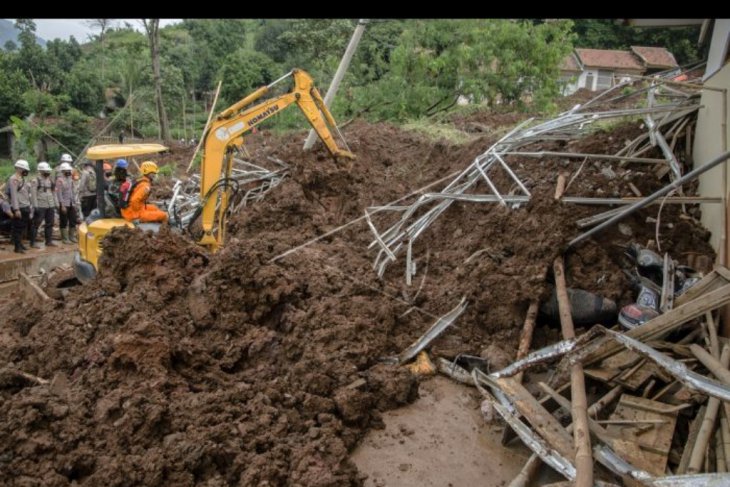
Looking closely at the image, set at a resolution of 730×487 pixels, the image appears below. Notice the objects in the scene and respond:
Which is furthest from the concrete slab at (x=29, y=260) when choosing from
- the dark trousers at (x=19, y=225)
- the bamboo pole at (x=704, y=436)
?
the bamboo pole at (x=704, y=436)

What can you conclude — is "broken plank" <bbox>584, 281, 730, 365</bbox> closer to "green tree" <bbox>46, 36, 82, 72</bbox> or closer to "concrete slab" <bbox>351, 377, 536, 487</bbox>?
"concrete slab" <bbox>351, 377, 536, 487</bbox>

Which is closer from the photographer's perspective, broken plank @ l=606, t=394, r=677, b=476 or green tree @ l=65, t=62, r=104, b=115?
broken plank @ l=606, t=394, r=677, b=476

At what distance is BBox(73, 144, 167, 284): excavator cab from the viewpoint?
730 cm

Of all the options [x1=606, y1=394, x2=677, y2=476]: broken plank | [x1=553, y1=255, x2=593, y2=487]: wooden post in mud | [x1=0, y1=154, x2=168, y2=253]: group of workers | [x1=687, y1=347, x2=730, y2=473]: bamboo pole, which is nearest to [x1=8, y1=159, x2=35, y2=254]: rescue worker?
[x1=0, y1=154, x2=168, y2=253]: group of workers

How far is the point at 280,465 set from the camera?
178 inches

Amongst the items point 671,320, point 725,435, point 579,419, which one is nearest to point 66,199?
point 579,419

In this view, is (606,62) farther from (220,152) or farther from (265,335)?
(265,335)

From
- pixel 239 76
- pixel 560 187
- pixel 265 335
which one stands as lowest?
pixel 265 335

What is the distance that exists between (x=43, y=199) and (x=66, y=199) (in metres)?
0.62

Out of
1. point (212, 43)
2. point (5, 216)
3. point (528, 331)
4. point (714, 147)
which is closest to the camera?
point (528, 331)

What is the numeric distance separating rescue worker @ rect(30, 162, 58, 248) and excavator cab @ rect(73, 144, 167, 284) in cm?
366

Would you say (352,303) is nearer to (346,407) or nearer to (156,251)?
(346,407)

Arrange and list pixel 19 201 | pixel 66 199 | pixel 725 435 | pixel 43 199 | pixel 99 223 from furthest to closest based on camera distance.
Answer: pixel 66 199
pixel 43 199
pixel 19 201
pixel 99 223
pixel 725 435

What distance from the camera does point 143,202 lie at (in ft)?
25.4
